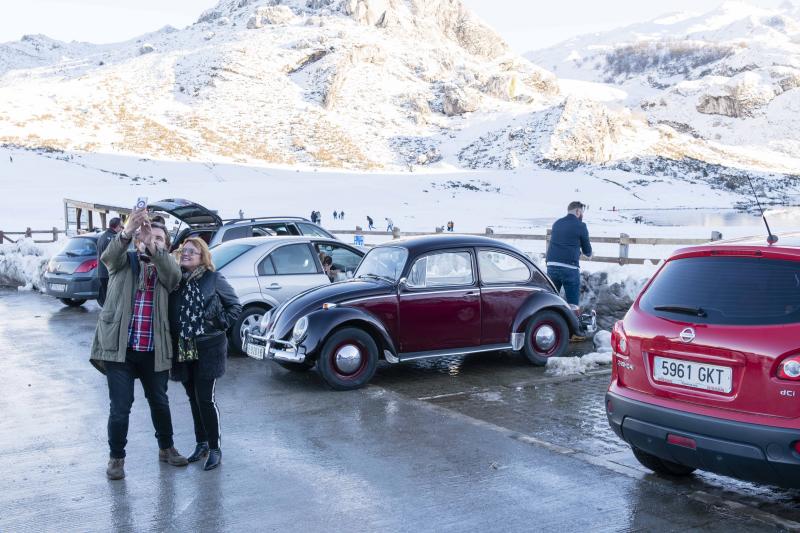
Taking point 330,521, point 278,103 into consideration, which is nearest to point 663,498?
point 330,521

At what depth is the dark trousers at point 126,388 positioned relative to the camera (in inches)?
229

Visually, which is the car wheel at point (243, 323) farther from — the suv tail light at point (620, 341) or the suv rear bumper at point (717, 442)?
the suv rear bumper at point (717, 442)

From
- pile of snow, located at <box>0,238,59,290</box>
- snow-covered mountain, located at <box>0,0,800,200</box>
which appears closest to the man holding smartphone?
pile of snow, located at <box>0,238,59,290</box>

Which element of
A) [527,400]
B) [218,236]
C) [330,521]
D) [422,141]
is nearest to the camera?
[330,521]

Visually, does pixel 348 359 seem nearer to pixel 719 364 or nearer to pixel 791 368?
pixel 719 364

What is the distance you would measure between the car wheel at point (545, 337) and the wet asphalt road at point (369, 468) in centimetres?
53

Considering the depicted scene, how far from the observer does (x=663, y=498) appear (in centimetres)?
543

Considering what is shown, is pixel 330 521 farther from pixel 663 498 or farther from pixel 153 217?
pixel 153 217

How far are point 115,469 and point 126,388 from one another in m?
0.60

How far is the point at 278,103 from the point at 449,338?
379 ft

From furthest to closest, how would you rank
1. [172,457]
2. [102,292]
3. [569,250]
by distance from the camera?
1. [569,250]
2. [102,292]
3. [172,457]

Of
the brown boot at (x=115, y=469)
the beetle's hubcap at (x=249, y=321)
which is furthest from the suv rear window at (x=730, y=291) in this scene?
the beetle's hubcap at (x=249, y=321)

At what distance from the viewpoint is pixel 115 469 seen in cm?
589

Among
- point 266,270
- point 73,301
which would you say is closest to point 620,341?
point 266,270
